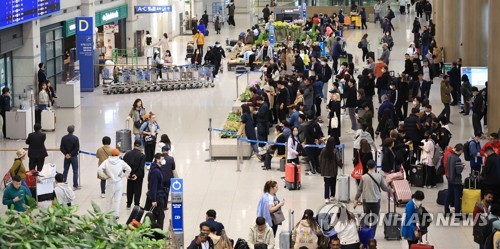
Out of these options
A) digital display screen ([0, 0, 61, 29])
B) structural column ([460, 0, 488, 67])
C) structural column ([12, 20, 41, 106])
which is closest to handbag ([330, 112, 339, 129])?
digital display screen ([0, 0, 61, 29])

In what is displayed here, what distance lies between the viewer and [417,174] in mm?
22250

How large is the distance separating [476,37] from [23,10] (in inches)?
581

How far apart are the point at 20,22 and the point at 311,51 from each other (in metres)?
13.5

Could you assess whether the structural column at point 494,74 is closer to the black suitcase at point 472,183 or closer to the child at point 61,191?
the black suitcase at point 472,183

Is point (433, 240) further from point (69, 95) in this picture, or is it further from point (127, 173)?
point (69, 95)

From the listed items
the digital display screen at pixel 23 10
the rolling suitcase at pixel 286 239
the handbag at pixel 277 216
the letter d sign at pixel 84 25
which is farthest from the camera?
the letter d sign at pixel 84 25

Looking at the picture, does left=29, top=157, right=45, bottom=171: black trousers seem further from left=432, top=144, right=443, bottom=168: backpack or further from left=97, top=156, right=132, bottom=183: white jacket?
left=432, top=144, right=443, bottom=168: backpack

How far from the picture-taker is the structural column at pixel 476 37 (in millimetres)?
37344

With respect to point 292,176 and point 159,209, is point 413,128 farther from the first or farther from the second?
point 159,209

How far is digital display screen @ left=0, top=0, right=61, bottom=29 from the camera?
30184mm

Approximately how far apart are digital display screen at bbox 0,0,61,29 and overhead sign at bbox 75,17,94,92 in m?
1.91

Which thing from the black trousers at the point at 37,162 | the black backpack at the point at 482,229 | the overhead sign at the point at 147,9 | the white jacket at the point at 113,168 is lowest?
the black backpack at the point at 482,229

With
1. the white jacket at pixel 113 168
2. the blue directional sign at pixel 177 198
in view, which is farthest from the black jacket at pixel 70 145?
the blue directional sign at pixel 177 198

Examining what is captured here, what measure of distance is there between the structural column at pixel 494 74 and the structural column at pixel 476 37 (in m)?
9.09
